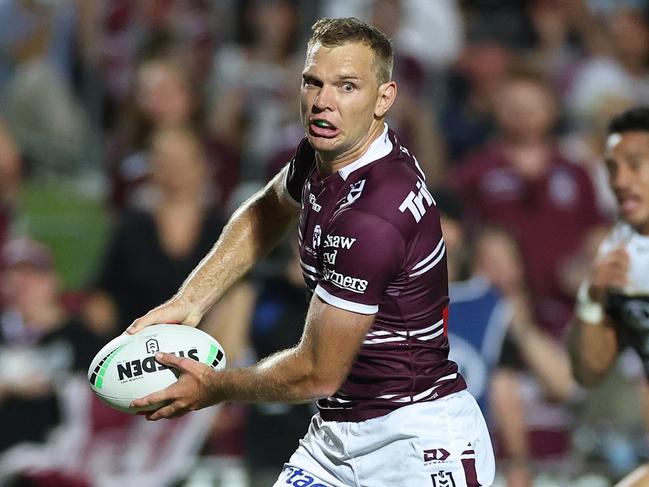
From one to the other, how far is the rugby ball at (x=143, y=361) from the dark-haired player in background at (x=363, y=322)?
0.21 feet

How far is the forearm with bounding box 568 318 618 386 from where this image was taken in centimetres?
566

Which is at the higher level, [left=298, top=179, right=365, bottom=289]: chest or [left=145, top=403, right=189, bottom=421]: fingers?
[left=298, top=179, right=365, bottom=289]: chest

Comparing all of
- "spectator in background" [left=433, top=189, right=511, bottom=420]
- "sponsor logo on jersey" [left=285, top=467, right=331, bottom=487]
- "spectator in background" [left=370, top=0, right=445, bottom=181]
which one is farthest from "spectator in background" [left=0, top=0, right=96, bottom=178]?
"sponsor logo on jersey" [left=285, top=467, right=331, bottom=487]

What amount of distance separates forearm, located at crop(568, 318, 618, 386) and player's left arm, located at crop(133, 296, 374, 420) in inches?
70.7

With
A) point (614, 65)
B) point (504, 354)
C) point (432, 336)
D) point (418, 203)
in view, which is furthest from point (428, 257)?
point (614, 65)

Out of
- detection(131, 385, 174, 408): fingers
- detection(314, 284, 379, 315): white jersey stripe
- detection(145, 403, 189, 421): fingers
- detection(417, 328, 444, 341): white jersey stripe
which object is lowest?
detection(145, 403, 189, 421): fingers

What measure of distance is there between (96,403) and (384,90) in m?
3.47

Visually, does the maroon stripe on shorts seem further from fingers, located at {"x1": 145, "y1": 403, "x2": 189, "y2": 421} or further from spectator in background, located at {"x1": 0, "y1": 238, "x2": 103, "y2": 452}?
spectator in background, located at {"x1": 0, "y1": 238, "x2": 103, "y2": 452}

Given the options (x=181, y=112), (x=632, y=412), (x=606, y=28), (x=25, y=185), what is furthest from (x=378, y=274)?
(x=606, y=28)

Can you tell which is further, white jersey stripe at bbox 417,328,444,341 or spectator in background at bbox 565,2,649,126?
spectator in background at bbox 565,2,649,126

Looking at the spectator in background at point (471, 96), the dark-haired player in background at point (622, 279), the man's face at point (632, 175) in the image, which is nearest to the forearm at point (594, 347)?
the dark-haired player in background at point (622, 279)

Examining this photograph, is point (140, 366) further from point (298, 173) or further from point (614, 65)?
point (614, 65)

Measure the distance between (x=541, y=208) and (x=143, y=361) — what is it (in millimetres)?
4596

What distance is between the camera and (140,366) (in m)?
4.47
